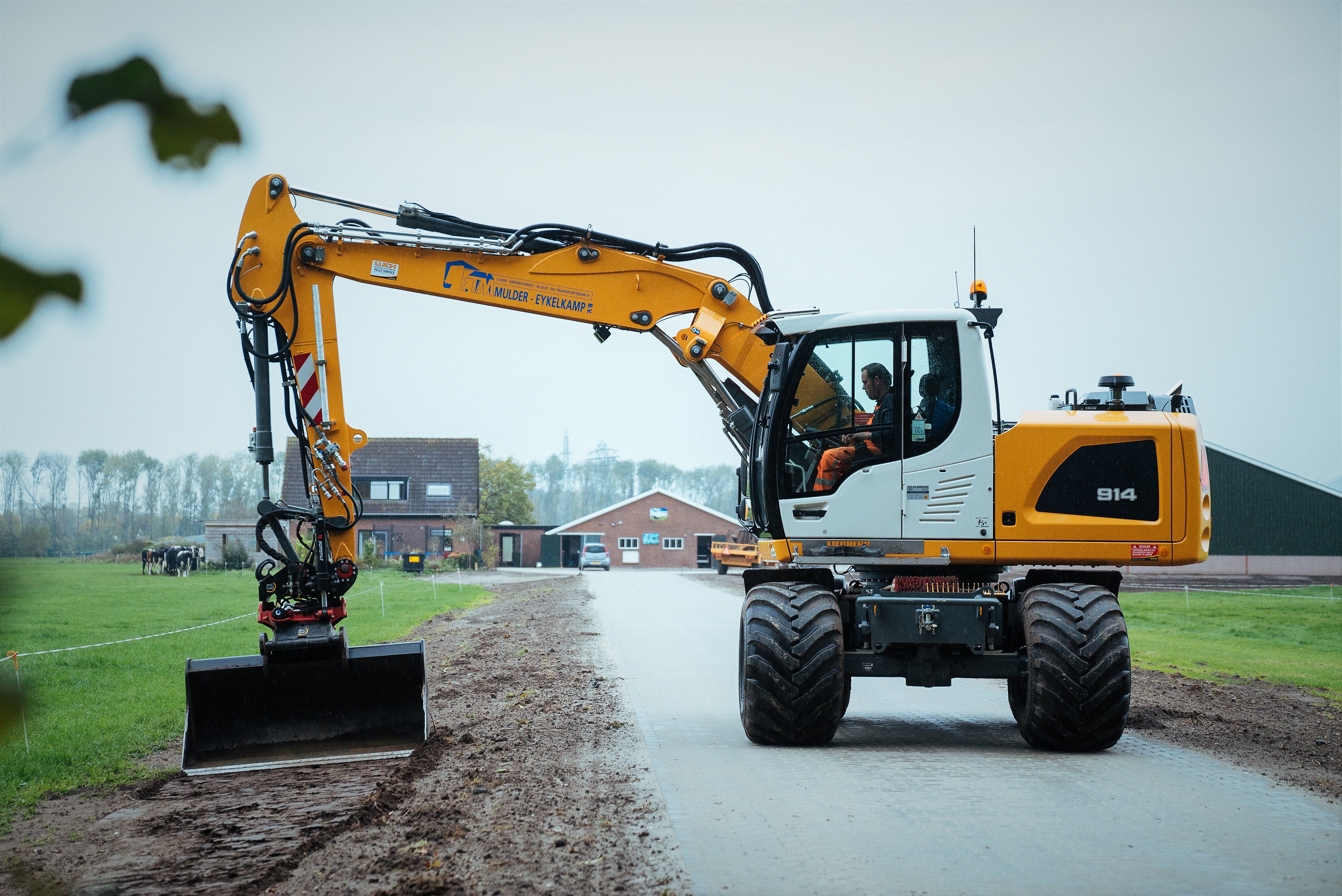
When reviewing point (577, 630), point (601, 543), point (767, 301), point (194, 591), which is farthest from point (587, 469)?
point (767, 301)

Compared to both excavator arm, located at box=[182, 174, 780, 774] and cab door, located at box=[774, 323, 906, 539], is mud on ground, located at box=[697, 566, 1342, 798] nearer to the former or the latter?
cab door, located at box=[774, 323, 906, 539]

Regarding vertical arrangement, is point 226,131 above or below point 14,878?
above

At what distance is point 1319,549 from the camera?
158ft

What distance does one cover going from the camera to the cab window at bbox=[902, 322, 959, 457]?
29.1 feet

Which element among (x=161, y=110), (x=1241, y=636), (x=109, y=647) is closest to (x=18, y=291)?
(x=161, y=110)

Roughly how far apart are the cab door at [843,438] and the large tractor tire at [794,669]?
0.73 meters

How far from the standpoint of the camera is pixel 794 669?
8.38 meters

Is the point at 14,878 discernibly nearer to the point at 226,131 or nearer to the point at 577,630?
the point at 226,131

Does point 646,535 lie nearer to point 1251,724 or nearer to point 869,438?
point 1251,724

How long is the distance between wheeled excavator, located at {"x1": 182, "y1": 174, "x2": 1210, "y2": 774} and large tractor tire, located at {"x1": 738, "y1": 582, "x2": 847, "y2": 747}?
0.6 inches

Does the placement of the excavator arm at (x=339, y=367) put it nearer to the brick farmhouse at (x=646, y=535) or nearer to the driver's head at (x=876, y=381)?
the driver's head at (x=876, y=381)

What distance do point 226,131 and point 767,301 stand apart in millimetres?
9504

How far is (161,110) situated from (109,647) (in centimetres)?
1653

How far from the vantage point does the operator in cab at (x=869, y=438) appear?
8961mm
